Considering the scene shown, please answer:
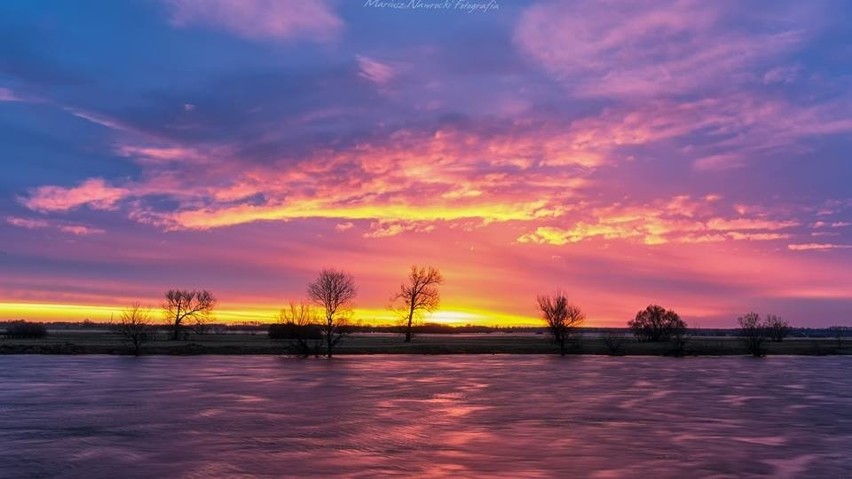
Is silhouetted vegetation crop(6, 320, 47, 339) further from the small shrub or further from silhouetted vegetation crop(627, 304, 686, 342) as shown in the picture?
silhouetted vegetation crop(627, 304, 686, 342)

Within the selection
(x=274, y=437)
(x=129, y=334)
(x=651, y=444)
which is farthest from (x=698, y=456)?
(x=129, y=334)

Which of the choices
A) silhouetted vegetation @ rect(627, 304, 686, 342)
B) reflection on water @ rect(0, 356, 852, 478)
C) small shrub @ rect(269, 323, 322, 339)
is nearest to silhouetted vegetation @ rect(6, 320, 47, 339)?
small shrub @ rect(269, 323, 322, 339)

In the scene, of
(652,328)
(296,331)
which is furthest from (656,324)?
(296,331)

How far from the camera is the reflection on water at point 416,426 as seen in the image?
17234 millimetres

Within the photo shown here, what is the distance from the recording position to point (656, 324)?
125m

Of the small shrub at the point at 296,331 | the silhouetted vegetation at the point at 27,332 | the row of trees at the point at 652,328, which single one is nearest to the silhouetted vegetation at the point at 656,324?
the row of trees at the point at 652,328

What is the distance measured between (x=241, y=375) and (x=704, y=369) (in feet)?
123

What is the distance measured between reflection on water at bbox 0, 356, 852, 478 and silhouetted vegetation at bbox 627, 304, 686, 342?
Result: 3138 inches

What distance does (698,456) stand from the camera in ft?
61.6

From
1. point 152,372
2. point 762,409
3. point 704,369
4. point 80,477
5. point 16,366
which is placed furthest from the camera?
point 704,369

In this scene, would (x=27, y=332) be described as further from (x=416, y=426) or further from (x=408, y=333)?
(x=416, y=426)

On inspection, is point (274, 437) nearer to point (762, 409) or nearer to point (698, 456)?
point (698, 456)

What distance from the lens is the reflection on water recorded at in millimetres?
17234

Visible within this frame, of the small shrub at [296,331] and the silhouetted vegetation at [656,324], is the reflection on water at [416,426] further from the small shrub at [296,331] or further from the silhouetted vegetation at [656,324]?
the silhouetted vegetation at [656,324]
